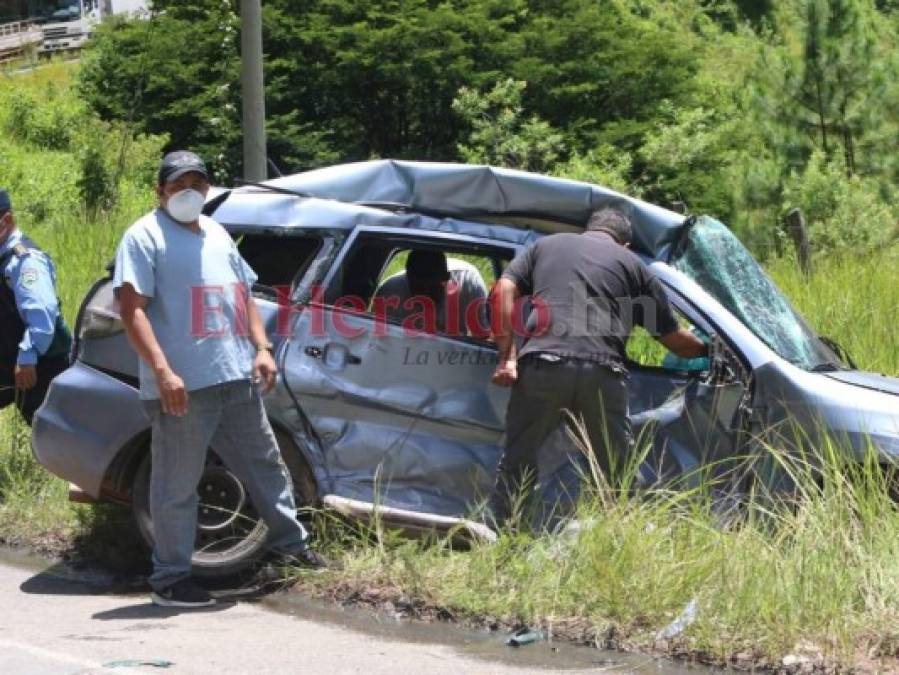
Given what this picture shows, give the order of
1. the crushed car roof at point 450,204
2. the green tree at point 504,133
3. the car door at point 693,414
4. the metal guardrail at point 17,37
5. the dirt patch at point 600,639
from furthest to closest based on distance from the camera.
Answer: the metal guardrail at point 17,37 < the green tree at point 504,133 < the crushed car roof at point 450,204 < the car door at point 693,414 < the dirt patch at point 600,639

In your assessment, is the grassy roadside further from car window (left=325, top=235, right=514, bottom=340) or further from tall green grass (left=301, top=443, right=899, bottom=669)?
car window (left=325, top=235, right=514, bottom=340)

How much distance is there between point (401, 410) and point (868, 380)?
2.21 meters

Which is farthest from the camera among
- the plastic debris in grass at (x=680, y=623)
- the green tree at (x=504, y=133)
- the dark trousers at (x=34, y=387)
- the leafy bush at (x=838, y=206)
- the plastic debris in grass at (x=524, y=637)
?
the green tree at (x=504, y=133)

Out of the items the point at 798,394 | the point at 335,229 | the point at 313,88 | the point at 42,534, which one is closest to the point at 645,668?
the point at 798,394

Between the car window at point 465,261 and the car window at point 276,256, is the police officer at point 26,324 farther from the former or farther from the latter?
the car window at point 465,261

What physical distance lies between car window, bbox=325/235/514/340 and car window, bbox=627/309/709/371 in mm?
738

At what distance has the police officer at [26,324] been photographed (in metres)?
7.73

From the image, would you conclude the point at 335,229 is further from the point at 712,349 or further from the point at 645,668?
the point at 645,668

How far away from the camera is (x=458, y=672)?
5.32 m

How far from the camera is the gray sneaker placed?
20.4 ft

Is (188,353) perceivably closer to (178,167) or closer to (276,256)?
(178,167)

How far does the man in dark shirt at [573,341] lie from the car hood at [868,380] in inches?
26.4

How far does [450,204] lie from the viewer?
275 inches

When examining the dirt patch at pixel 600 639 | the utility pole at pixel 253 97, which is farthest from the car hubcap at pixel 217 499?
the utility pole at pixel 253 97
